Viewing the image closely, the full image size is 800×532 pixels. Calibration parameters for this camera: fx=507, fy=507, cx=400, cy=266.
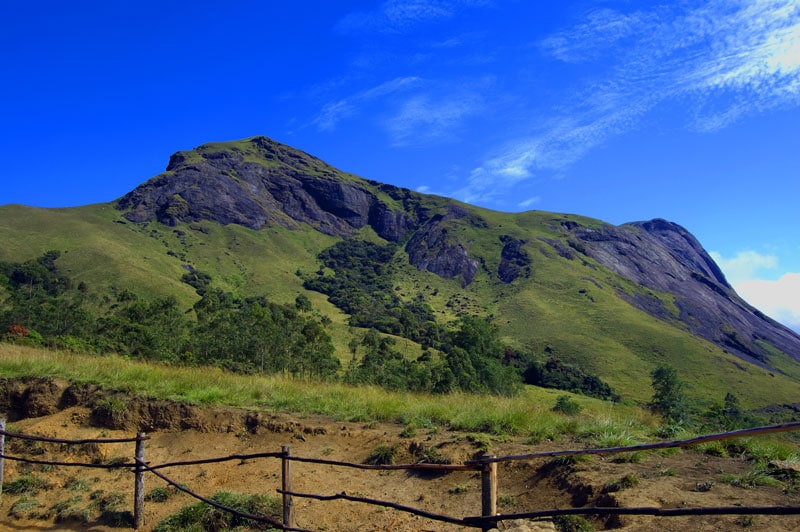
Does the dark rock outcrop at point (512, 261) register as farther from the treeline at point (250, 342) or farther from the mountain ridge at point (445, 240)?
the treeline at point (250, 342)

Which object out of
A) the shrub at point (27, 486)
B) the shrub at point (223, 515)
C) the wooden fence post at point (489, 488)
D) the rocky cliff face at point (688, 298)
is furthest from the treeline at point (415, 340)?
the rocky cliff face at point (688, 298)

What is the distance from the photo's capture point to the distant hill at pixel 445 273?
9519 centimetres

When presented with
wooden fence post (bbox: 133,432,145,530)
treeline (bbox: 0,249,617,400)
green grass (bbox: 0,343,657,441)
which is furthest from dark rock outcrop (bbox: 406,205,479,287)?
wooden fence post (bbox: 133,432,145,530)

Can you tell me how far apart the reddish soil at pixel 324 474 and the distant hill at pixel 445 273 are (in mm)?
63443

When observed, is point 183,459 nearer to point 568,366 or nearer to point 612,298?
point 568,366

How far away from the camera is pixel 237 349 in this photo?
148ft

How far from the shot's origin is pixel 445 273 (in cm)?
16012

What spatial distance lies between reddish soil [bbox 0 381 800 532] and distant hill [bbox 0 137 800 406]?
6344cm

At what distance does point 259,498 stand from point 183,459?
3.29m

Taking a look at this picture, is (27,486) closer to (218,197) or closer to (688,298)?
(218,197)

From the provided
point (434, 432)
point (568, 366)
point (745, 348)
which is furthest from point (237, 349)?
point (745, 348)

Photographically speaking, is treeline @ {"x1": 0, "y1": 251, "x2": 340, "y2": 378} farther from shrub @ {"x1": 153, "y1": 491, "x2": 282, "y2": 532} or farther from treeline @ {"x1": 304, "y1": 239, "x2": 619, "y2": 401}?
shrub @ {"x1": 153, "y1": 491, "x2": 282, "y2": 532}

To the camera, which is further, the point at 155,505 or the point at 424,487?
the point at 155,505

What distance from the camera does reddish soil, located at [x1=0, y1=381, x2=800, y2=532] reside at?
7.00 meters
